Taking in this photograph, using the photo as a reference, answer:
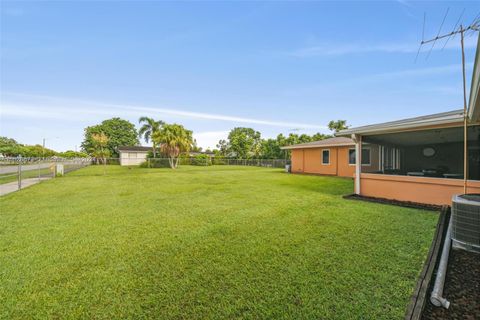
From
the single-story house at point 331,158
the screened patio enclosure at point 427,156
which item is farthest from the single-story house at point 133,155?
the screened patio enclosure at point 427,156

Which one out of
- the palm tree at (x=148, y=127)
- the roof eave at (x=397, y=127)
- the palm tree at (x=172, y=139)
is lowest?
the roof eave at (x=397, y=127)

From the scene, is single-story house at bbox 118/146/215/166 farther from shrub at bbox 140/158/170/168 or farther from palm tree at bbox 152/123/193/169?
palm tree at bbox 152/123/193/169

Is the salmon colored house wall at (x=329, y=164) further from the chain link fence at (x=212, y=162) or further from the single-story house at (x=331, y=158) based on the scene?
the chain link fence at (x=212, y=162)

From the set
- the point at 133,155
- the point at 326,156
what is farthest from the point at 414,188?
the point at 133,155

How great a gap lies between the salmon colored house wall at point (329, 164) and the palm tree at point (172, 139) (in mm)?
11666

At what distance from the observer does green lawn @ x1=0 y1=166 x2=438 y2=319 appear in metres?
1.80

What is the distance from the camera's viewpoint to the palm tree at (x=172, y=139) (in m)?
21.6

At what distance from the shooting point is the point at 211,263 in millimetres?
2557

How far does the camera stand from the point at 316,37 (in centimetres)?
1129

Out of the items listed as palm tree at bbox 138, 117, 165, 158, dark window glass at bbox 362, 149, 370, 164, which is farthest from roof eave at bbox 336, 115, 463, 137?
palm tree at bbox 138, 117, 165, 158

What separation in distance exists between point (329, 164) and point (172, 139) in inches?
598

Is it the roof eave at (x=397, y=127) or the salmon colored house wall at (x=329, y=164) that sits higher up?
the roof eave at (x=397, y=127)

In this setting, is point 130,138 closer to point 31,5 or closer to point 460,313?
point 31,5

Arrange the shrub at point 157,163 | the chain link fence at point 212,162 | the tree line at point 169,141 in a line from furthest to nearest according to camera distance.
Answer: the chain link fence at point 212,162
the shrub at point 157,163
the tree line at point 169,141
